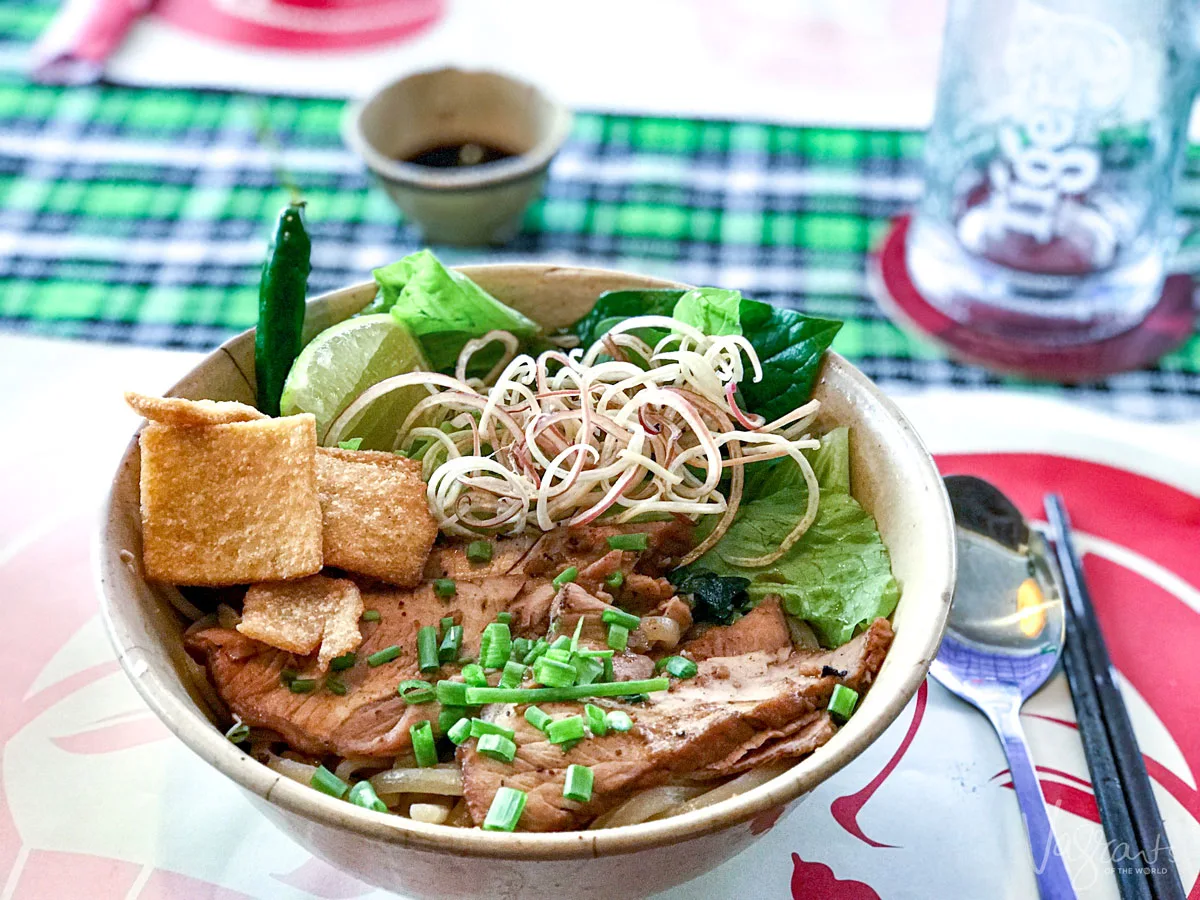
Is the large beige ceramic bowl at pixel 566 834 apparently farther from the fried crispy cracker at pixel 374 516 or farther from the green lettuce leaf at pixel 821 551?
the fried crispy cracker at pixel 374 516

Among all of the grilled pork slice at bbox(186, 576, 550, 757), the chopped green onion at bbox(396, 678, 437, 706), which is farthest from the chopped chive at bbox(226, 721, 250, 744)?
the chopped green onion at bbox(396, 678, 437, 706)

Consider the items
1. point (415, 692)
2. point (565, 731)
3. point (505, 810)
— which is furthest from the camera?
point (415, 692)

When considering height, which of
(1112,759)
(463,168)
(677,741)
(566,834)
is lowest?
(1112,759)

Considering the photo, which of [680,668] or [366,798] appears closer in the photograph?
[366,798]

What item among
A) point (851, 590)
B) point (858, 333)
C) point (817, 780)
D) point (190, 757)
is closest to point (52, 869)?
point (190, 757)

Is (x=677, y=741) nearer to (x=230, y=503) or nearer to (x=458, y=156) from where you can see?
(x=230, y=503)

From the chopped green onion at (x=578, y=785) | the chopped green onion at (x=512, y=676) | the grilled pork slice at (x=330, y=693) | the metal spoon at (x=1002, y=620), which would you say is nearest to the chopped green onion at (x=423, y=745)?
the grilled pork slice at (x=330, y=693)

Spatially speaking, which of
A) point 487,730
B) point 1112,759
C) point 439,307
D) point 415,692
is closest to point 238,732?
point 415,692

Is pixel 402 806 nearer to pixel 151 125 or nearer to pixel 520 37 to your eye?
pixel 151 125
